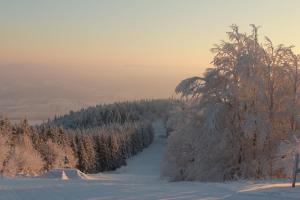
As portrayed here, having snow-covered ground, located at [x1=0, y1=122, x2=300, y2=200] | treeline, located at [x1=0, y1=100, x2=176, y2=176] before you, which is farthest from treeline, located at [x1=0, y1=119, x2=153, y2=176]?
snow-covered ground, located at [x1=0, y1=122, x2=300, y2=200]

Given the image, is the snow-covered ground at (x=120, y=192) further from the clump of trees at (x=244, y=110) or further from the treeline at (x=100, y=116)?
the treeline at (x=100, y=116)

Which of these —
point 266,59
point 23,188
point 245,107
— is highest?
point 266,59

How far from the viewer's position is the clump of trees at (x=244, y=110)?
35.4m

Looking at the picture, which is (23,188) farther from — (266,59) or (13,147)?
(13,147)

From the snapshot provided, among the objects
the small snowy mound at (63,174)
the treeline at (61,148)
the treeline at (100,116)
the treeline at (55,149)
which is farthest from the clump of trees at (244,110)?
the treeline at (100,116)

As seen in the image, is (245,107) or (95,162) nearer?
(245,107)

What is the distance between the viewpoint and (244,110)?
36406mm

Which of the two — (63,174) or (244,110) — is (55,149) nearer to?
(244,110)

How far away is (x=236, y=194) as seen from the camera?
794 inches

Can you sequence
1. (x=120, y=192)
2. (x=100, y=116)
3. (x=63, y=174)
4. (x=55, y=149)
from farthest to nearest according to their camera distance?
(x=100, y=116) → (x=55, y=149) → (x=63, y=174) → (x=120, y=192)

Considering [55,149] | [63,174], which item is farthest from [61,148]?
[63,174]

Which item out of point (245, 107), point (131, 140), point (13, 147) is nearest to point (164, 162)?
point (245, 107)

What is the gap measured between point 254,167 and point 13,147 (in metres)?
40.7

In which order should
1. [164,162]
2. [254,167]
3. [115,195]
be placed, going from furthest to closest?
[164,162] < [254,167] < [115,195]
